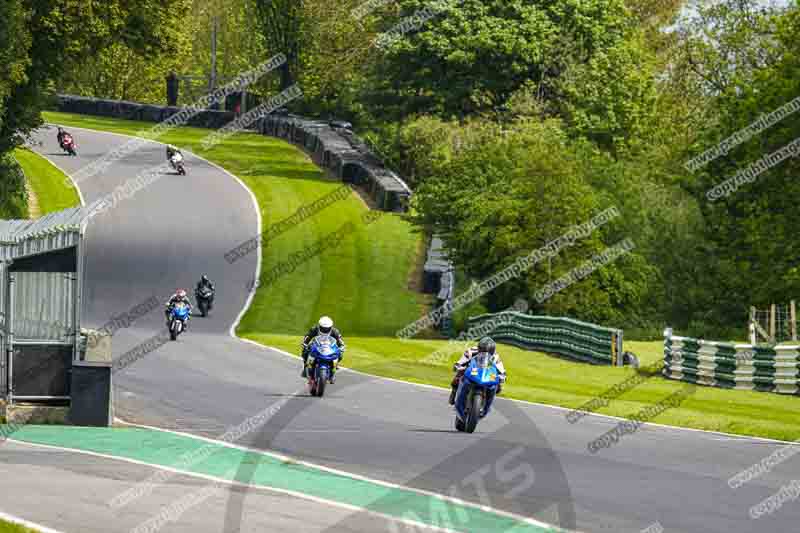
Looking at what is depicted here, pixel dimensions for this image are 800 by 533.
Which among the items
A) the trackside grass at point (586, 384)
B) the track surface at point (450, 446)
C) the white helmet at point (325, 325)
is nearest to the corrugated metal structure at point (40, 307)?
the track surface at point (450, 446)

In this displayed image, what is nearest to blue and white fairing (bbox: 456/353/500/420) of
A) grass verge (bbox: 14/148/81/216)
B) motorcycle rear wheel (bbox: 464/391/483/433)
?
motorcycle rear wheel (bbox: 464/391/483/433)

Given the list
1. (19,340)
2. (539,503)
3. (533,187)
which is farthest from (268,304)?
(539,503)

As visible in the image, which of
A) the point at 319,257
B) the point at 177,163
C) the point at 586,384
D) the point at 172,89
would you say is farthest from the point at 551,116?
the point at 586,384

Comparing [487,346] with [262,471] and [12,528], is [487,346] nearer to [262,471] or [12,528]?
[262,471]

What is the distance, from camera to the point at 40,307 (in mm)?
19812

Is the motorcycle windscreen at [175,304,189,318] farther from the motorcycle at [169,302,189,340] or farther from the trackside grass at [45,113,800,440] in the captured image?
the trackside grass at [45,113,800,440]

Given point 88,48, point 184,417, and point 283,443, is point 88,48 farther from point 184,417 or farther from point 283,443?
Result: point 283,443

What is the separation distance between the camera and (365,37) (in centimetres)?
7250

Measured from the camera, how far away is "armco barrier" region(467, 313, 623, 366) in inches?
1400

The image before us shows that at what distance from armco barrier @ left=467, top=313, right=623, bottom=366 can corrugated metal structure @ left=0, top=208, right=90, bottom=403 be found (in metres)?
17.7

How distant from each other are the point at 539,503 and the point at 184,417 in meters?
8.35

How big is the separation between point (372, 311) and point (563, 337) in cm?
1217

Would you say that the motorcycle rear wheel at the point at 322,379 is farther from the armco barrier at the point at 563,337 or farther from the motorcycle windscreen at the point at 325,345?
the armco barrier at the point at 563,337

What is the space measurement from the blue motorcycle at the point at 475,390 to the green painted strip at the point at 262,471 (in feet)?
11.1
